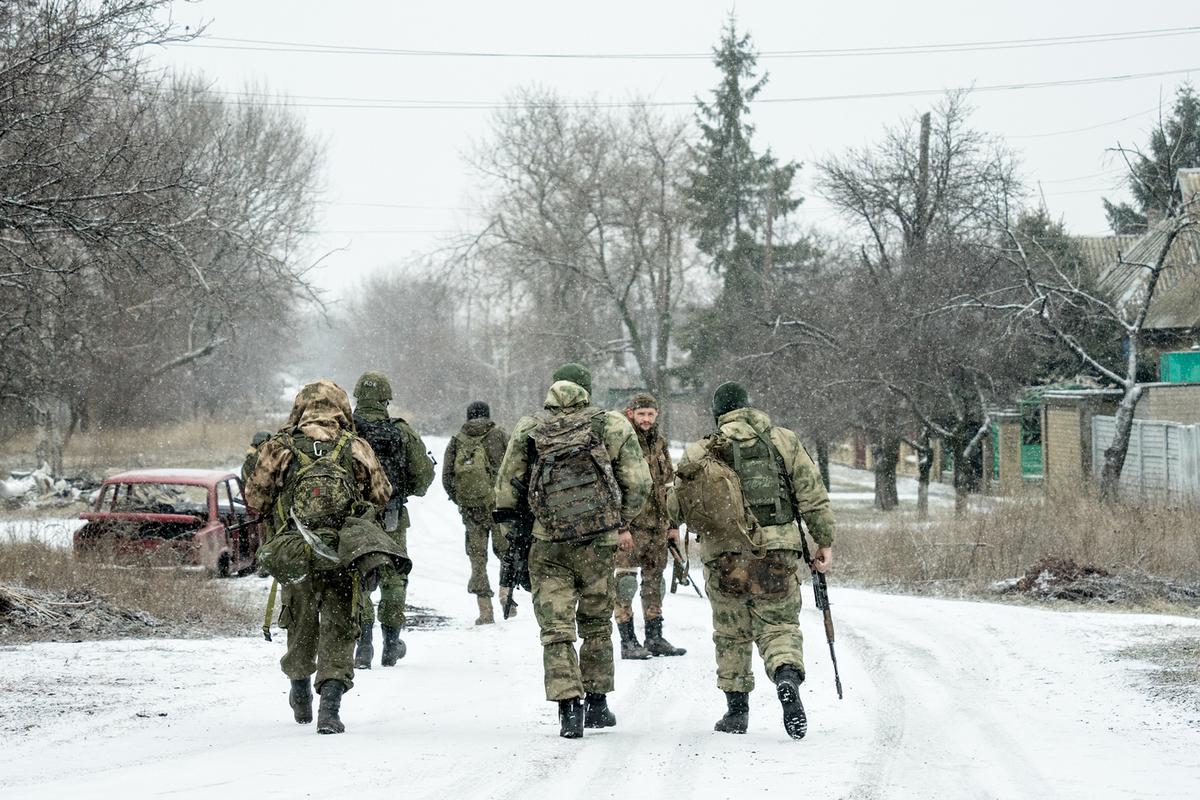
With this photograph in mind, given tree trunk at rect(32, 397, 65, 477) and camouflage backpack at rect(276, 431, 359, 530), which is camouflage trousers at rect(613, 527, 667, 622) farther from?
tree trunk at rect(32, 397, 65, 477)

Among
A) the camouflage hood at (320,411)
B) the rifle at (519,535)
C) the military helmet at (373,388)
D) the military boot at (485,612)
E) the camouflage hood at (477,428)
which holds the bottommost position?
the military boot at (485,612)

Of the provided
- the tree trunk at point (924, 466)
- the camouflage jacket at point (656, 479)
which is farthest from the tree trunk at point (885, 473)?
the camouflage jacket at point (656, 479)

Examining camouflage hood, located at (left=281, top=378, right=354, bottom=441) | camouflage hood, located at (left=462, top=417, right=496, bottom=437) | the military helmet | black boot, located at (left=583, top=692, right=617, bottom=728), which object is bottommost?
black boot, located at (left=583, top=692, right=617, bottom=728)

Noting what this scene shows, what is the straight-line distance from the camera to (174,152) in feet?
44.9

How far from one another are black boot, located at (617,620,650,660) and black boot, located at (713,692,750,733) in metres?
2.80

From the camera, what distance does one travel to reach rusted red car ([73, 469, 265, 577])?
14898 millimetres

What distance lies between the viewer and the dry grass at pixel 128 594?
10977mm

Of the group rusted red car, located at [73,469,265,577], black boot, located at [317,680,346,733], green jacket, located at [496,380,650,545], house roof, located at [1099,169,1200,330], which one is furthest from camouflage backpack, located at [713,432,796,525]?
house roof, located at [1099,169,1200,330]

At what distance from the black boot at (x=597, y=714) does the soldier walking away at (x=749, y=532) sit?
1.96ft

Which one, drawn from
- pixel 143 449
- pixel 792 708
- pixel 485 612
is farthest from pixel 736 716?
pixel 143 449

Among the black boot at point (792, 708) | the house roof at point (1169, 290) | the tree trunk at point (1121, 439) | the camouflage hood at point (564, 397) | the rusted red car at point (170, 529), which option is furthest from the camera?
the house roof at point (1169, 290)

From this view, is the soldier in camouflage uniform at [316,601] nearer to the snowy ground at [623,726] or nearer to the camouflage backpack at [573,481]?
the snowy ground at [623,726]

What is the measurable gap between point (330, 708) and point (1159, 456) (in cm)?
2330

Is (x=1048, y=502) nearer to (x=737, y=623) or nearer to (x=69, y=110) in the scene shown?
(x=737, y=623)
